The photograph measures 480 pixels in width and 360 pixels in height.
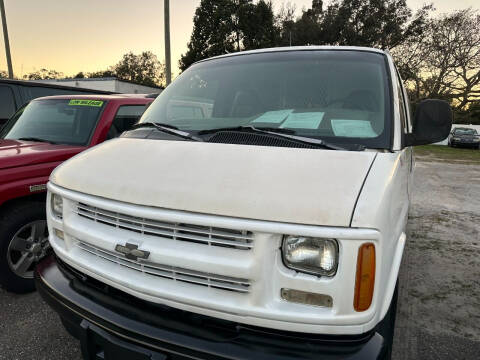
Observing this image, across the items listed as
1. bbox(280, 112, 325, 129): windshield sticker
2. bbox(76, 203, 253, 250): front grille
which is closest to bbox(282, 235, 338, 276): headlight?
bbox(76, 203, 253, 250): front grille

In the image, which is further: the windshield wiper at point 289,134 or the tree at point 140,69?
the tree at point 140,69

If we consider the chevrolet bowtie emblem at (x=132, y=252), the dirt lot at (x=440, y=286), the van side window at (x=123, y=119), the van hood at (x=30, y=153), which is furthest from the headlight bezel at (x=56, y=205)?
the dirt lot at (x=440, y=286)

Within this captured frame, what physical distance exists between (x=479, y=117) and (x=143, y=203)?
4778cm

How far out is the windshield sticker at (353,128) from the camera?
75.3 inches

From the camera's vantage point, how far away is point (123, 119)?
393 centimetres

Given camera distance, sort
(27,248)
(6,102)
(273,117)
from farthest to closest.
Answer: (6,102)
(27,248)
(273,117)

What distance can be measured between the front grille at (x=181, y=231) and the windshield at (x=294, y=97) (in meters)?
0.81

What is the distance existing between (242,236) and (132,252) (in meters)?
0.52

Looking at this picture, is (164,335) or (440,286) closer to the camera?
(164,335)

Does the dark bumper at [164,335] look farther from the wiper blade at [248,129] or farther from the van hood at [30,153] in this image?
the van hood at [30,153]

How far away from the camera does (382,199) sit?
136 centimetres

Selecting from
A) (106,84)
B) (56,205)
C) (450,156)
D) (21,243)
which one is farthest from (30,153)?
(450,156)

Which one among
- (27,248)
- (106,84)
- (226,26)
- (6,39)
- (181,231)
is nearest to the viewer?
(181,231)

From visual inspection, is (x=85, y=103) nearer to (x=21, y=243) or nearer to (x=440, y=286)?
(x=21, y=243)
